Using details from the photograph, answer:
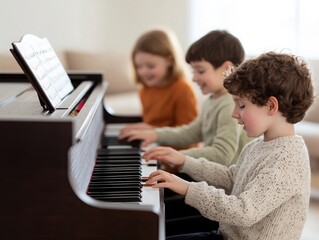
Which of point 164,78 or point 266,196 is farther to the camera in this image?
point 164,78

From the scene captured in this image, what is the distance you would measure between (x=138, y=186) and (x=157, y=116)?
1487 millimetres

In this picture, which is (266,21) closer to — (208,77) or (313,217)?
(313,217)

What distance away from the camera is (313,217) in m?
3.55

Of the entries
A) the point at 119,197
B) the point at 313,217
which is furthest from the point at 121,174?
the point at 313,217

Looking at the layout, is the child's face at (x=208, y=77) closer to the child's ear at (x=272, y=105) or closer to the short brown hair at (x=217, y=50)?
the short brown hair at (x=217, y=50)

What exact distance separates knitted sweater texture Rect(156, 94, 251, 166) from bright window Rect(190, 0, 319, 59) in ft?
7.98

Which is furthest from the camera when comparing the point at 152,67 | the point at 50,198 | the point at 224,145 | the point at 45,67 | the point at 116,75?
the point at 116,75

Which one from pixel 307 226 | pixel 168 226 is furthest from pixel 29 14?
pixel 307 226

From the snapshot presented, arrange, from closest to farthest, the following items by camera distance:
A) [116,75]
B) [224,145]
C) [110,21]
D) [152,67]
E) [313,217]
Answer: [224,145] < [152,67] < [313,217] < [116,75] < [110,21]

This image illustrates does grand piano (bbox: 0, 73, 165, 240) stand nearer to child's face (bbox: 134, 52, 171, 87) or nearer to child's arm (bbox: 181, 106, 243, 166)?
child's arm (bbox: 181, 106, 243, 166)

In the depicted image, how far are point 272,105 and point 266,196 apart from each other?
0.28 m

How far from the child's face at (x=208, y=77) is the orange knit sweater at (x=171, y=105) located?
62cm

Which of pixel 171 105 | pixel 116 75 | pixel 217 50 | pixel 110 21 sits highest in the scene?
pixel 217 50

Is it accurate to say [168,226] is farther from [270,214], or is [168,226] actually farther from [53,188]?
[53,188]
